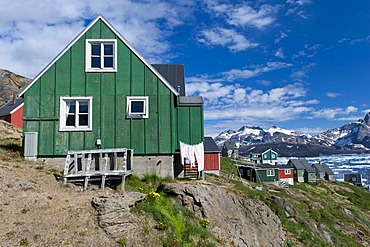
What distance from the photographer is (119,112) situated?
17.0 m

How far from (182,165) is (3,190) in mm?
9281

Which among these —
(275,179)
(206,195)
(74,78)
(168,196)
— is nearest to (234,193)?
(206,195)

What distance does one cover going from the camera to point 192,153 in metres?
17.4

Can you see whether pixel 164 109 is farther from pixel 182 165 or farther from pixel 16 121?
pixel 16 121

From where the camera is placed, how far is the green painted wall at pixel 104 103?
16672 millimetres

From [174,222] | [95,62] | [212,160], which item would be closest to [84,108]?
[95,62]

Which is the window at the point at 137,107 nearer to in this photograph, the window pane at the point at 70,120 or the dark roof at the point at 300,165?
the window pane at the point at 70,120

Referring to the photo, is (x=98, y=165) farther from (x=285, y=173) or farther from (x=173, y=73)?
(x=285, y=173)

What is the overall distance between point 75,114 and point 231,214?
10060 mm

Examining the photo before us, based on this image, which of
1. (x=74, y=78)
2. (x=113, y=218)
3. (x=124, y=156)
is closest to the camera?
(x=113, y=218)

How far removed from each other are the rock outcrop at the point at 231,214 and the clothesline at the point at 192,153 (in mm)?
2820

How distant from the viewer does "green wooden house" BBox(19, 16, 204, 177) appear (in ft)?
54.7

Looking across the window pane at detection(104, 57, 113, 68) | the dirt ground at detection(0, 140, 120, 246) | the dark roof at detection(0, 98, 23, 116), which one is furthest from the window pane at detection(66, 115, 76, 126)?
the dark roof at detection(0, 98, 23, 116)

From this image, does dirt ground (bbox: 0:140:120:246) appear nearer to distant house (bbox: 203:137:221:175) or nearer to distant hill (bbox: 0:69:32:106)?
distant house (bbox: 203:137:221:175)
